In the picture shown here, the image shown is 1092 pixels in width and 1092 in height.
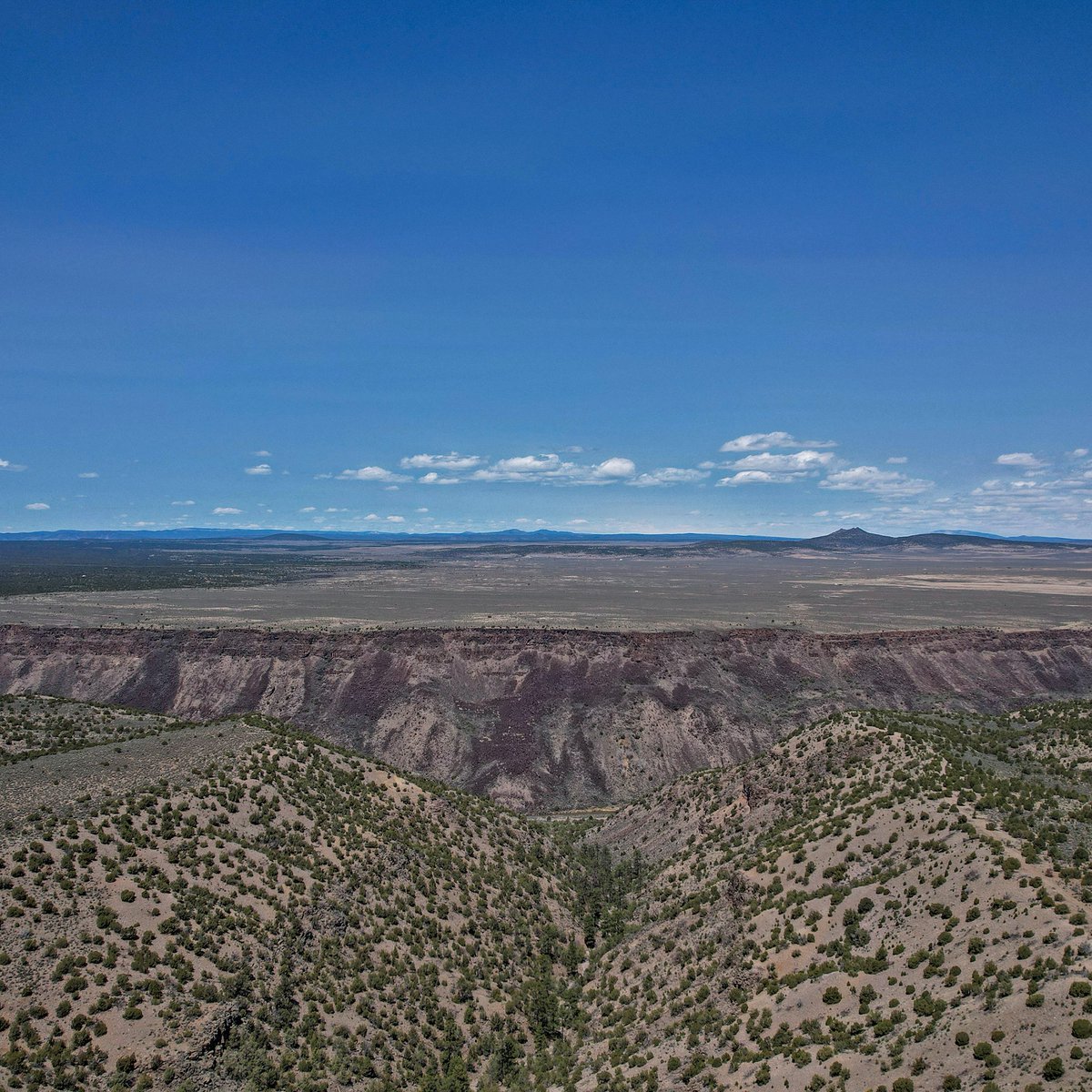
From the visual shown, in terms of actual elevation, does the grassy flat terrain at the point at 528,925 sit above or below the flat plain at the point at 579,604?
below

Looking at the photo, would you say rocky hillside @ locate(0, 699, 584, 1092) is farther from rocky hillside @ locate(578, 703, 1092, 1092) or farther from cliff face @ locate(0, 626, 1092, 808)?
cliff face @ locate(0, 626, 1092, 808)

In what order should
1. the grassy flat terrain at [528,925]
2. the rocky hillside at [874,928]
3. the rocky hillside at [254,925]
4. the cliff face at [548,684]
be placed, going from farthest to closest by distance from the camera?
the cliff face at [548,684], the rocky hillside at [254,925], the grassy flat terrain at [528,925], the rocky hillside at [874,928]

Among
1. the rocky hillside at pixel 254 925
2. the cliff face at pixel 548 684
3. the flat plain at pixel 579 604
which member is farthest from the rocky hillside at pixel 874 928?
the flat plain at pixel 579 604

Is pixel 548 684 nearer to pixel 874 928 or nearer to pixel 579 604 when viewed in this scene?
pixel 579 604

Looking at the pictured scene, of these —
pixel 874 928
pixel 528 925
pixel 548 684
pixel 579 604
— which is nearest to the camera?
pixel 874 928

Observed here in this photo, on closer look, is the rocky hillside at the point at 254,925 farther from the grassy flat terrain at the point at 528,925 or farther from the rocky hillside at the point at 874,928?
the rocky hillside at the point at 874,928

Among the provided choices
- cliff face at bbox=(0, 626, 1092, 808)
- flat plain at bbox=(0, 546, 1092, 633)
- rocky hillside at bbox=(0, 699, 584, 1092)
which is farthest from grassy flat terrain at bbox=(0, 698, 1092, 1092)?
flat plain at bbox=(0, 546, 1092, 633)

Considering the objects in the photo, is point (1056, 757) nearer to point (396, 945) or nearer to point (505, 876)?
point (505, 876)

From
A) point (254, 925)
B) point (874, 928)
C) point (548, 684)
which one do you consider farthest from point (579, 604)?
point (874, 928)
